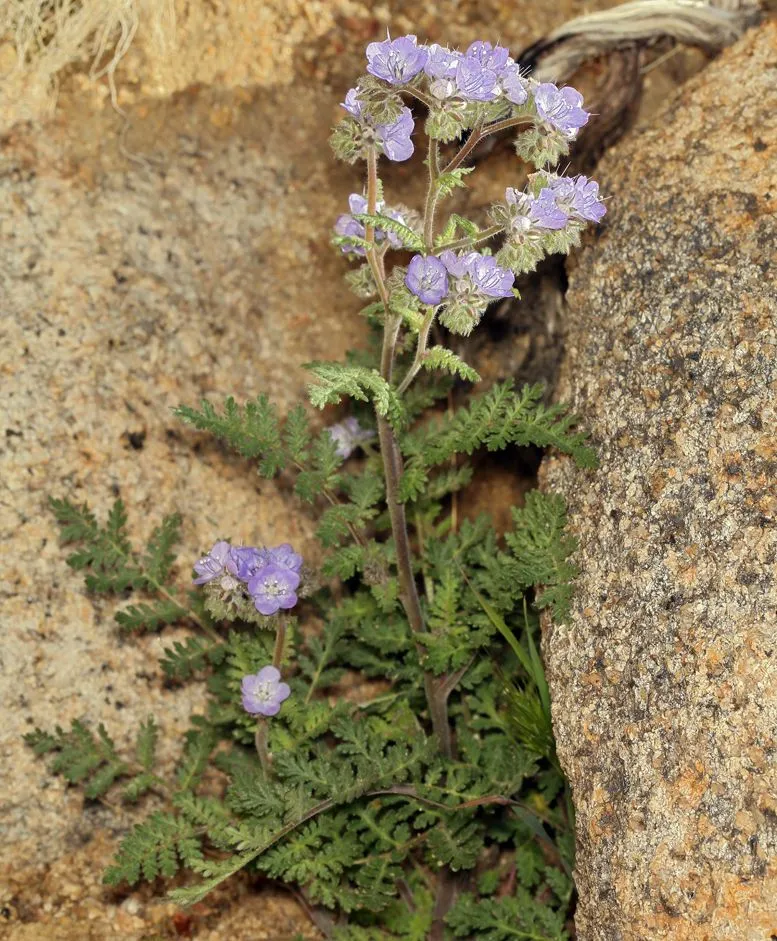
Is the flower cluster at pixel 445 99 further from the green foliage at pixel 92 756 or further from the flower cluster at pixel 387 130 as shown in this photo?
the green foliage at pixel 92 756

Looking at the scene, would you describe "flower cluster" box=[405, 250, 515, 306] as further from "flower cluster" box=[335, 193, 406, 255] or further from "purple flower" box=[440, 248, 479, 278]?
"flower cluster" box=[335, 193, 406, 255]

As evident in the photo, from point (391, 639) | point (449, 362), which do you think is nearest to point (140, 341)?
point (391, 639)

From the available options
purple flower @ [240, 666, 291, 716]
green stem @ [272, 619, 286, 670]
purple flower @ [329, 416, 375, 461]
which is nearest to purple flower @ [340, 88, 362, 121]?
purple flower @ [329, 416, 375, 461]

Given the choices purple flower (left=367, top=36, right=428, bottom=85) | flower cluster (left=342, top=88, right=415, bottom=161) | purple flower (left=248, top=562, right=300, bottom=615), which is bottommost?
purple flower (left=248, top=562, right=300, bottom=615)

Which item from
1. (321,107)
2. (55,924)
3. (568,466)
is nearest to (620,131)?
(321,107)

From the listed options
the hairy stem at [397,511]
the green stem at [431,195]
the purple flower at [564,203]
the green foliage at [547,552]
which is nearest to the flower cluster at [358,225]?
the hairy stem at [397,511]

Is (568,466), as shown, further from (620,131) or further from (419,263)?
(620,131)

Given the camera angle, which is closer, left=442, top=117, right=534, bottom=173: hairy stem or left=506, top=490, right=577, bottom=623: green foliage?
left=442, top=117, right=534, bottom=173: hairy stem
